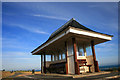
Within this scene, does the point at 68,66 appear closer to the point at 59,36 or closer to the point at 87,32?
the point at 59,36

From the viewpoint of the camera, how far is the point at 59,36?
42.2 ft

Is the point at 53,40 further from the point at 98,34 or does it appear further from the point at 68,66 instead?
the point at 98,34

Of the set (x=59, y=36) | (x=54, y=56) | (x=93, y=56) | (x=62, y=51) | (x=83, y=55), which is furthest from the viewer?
(x=54, y=56)

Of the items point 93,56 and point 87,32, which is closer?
point 87,32

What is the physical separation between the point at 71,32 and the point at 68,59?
4185 mm

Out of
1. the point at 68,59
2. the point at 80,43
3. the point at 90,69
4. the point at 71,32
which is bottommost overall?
the point at 90,69

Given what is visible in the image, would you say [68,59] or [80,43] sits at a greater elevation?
[80,43]

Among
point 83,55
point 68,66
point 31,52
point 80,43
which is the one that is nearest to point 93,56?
point 83,55

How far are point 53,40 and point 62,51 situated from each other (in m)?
6.24

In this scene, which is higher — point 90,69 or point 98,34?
point 98,34

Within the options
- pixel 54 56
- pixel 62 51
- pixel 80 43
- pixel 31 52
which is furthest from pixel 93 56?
pixel 31 52

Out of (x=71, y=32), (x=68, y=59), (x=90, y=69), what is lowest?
(x=90, y=69)

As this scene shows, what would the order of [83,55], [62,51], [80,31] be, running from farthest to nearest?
1. [62,51]
2. [83,55]
3. [80,31]

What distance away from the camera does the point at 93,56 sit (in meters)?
14.3
